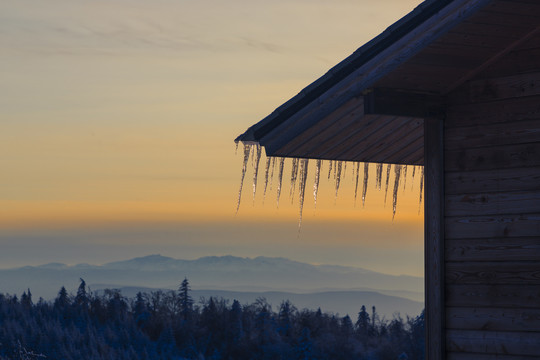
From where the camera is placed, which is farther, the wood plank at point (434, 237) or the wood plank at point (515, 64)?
the wood plank at point (434, 237)

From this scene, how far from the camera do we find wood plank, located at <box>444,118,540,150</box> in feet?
25.9

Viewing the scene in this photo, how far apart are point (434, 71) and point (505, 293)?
2.28m

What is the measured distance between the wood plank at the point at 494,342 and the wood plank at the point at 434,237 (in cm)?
15

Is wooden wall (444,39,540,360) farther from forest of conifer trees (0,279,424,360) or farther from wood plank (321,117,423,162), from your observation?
forest of conifer trees (0,279,424,360)

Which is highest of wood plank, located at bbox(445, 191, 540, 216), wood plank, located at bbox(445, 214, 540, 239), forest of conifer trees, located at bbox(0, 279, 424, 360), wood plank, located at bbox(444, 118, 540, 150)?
wood plank, located at bbox(444, 118, 540, 150)

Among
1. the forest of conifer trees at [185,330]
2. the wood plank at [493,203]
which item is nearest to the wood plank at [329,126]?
the wood plank at [493,203]

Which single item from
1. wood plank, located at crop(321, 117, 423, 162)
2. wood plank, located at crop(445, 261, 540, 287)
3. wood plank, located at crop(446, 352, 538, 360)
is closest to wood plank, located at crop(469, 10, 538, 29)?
wood plank, located at crop(321, 117, 423, 162)

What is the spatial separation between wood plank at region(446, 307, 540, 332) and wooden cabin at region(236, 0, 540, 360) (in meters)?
0.01

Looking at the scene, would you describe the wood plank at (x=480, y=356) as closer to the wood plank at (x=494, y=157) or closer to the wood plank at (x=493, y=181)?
the wood plank at (x=493, y=181)

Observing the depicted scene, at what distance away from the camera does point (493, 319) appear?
7957 mm

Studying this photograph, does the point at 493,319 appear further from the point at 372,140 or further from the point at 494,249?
the point at 372,140

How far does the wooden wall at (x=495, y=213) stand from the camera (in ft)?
25.6

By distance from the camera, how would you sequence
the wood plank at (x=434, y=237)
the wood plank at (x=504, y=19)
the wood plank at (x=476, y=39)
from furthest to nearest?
the wood plank at (x=434, y=237) < the wood plank at (x=476, y=39) < the wood plank at (x=504, y=19)

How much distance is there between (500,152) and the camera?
8.05 metres
